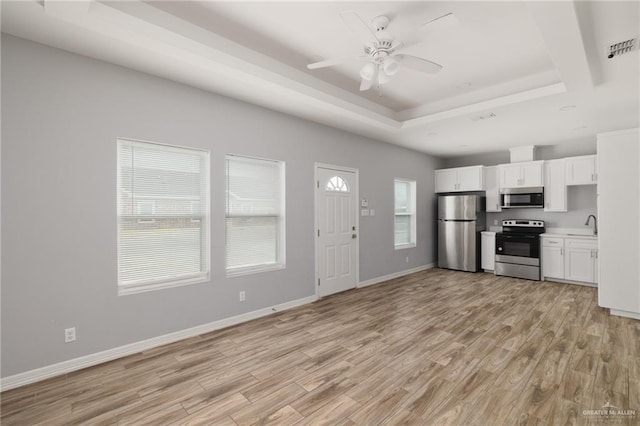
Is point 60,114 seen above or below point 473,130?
below

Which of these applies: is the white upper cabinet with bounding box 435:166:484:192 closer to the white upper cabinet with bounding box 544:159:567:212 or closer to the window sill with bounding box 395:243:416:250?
the white upper cabinet with bounding box 544:159:567:212

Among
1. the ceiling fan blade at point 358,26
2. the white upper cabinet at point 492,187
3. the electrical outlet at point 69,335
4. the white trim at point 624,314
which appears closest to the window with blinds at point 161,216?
the electrical outlet at point 69,335

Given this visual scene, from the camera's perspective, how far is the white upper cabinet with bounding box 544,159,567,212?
19.4 ft

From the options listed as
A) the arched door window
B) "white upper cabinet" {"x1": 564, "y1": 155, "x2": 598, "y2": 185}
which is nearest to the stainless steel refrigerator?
"white upper cabinet" {"x1": 564, "y1": 155, "x2": 598, "y2": 185}

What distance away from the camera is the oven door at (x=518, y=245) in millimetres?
5953

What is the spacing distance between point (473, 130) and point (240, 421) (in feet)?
17.3

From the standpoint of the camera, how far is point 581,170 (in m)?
5.67

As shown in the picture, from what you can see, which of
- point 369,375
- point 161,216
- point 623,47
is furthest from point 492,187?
point 161,216

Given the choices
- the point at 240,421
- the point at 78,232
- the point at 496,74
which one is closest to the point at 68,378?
the point at 78,232

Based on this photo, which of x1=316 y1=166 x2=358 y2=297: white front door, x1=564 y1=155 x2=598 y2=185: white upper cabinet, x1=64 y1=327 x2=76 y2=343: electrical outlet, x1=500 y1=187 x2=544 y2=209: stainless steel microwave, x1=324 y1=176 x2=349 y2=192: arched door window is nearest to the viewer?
x1=64 y1=327 x2=76 y2=343: electrical outlet

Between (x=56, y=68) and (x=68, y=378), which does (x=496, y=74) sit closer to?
(x=56, y=68)

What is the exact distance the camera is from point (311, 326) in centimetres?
368

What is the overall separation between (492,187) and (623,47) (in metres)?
4.40

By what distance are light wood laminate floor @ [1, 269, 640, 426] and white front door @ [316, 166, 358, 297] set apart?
1.01 m
